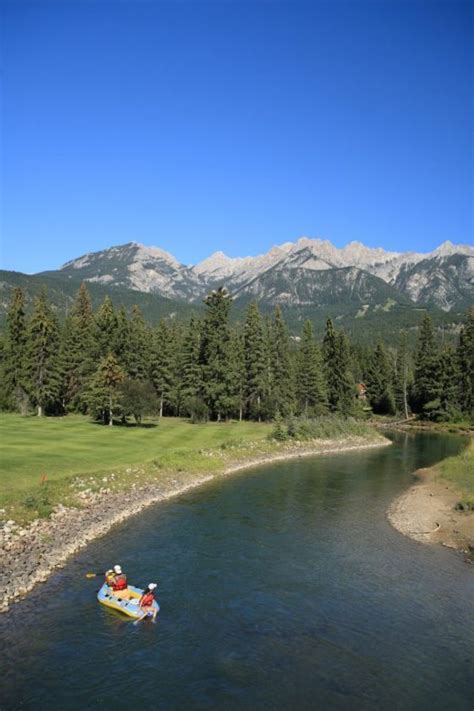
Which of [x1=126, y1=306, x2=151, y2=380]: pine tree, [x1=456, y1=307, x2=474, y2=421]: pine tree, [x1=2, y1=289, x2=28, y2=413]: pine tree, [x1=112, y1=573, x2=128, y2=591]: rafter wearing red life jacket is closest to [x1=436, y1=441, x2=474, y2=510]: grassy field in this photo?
[x1=112, y1=573, x2=128, y2=591]: rafter wearing red life jacket

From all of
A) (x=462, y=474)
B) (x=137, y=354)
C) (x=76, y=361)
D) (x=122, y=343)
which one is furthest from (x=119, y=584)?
(x=137, y=354)

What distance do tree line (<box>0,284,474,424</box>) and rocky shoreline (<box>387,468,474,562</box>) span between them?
4399 cm

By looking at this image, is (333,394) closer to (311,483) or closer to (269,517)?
(311,483)

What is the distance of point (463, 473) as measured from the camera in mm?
56438

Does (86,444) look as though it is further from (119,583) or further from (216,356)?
(216,356)

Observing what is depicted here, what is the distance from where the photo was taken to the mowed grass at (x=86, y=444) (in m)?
43.5

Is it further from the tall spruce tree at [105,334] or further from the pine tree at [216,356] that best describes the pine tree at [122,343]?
the pine tree at [216,356]

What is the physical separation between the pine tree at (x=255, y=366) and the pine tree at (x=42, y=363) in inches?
1317

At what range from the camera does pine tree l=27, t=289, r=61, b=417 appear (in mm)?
94188

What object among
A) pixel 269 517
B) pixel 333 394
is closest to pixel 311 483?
pixel 269 517

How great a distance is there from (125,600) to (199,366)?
7740 centimetres

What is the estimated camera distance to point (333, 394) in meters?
110

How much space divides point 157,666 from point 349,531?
20.3m

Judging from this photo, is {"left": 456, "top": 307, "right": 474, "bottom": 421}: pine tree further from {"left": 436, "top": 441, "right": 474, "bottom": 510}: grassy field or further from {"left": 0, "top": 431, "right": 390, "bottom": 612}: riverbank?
{"left": 0, "top": 431, "right": 390, "bottom": 612}: riverbank
